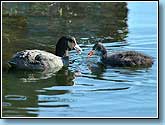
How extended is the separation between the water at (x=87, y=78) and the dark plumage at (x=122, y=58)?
0.10 ft

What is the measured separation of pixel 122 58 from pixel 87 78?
24 centimetres

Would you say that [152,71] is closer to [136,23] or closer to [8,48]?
[136,23]

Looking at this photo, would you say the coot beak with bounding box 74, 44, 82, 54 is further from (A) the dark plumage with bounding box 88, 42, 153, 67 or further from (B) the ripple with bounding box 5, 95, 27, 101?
(B) the ripple with bounding box 5, 95, 27, 101

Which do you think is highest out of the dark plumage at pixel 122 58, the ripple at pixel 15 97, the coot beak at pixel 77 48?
the coot beak at pixel 77 48

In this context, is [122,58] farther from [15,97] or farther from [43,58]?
[15,97]

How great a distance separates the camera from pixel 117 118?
4.72 metres

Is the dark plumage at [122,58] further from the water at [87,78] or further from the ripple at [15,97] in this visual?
the ripple at [15,97]

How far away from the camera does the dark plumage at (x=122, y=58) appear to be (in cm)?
482

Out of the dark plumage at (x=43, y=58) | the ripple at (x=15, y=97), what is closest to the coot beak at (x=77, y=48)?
the dark plumage at (x=43, y=58)

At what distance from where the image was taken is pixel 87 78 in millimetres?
4832

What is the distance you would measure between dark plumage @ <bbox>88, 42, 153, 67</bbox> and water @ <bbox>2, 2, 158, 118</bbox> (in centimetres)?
3

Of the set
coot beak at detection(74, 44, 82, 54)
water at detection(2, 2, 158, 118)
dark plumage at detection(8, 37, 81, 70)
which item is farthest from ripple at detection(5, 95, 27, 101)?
coot beak at detection(74, 44, 82, 54)

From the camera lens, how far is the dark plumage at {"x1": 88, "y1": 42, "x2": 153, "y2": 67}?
482 centimetres

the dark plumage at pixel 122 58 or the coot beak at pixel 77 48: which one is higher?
the coot beak at pixel 77 48
